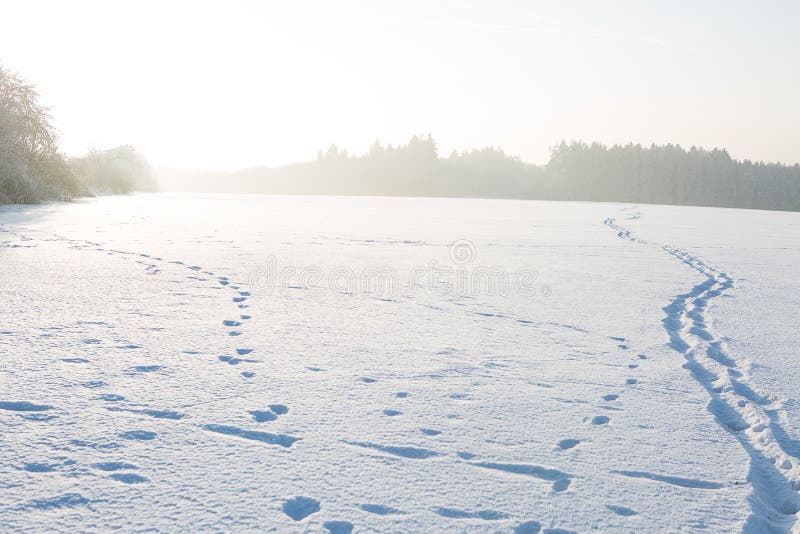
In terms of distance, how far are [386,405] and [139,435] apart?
96cm

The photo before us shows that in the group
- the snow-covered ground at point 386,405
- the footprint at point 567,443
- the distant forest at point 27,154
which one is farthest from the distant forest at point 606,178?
the footprint at point 567,443

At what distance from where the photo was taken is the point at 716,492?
68.9 inches

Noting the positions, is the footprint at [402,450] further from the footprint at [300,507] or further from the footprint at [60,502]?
the footprint at [60,502]

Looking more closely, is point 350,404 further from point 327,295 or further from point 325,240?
point 325,240

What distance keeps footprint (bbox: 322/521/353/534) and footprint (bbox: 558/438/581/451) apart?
0.90m

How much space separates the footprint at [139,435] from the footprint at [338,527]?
2.66 feet

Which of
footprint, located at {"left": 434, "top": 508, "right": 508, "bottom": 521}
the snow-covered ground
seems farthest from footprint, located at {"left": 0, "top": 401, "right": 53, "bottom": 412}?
footprint, located at {"left": 434, "top": 508, "right": 508, "bottom": 521}

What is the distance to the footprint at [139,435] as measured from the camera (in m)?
1.91

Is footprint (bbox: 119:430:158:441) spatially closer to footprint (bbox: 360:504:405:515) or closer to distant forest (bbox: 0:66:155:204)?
footprint (bbox: 360:504:405:515)

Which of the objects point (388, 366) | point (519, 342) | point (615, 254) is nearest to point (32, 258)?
point (388, 366)

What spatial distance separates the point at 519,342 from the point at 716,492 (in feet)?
5.71

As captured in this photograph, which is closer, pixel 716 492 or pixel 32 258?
pixel 716 492

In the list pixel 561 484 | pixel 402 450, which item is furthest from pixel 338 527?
pixel 561 484

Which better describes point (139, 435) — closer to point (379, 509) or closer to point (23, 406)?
point (23, 406)
